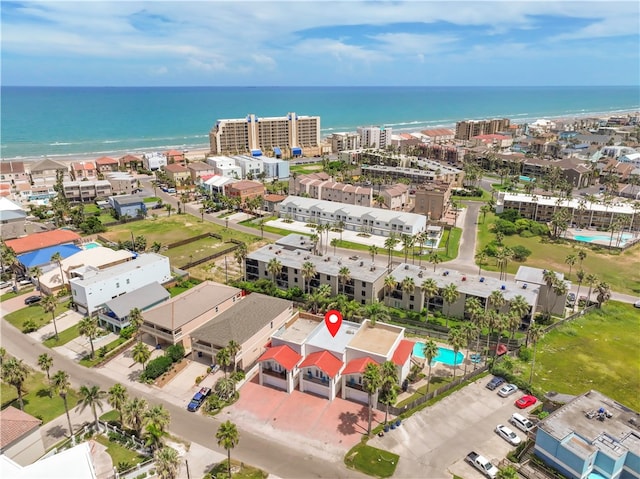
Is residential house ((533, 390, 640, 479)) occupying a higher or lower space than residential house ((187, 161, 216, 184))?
lower

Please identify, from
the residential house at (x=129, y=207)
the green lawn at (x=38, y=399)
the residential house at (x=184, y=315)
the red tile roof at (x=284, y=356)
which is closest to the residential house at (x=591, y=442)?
the red tile roof at (x=284, y=356)

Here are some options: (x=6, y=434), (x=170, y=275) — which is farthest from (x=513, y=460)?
(x=170, y=275)

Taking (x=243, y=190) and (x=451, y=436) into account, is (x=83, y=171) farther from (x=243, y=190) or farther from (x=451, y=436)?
(x=451, y=436)

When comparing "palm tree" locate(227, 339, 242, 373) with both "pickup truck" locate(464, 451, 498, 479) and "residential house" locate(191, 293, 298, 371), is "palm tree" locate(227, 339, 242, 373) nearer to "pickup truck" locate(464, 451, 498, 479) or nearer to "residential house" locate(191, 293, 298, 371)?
"residential house" locate(191, 293, 298, 371)

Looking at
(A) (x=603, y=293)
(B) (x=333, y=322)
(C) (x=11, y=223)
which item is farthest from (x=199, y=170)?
(A) (x=603, y=293)

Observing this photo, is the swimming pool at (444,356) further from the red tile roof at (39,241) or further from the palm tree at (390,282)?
the red tile roof at (39,241)

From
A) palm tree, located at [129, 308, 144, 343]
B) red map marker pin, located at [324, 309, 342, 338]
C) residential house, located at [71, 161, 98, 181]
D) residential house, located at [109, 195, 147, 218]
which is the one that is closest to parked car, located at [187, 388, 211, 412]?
palm tree, located at [129, 308, 144, 343]
